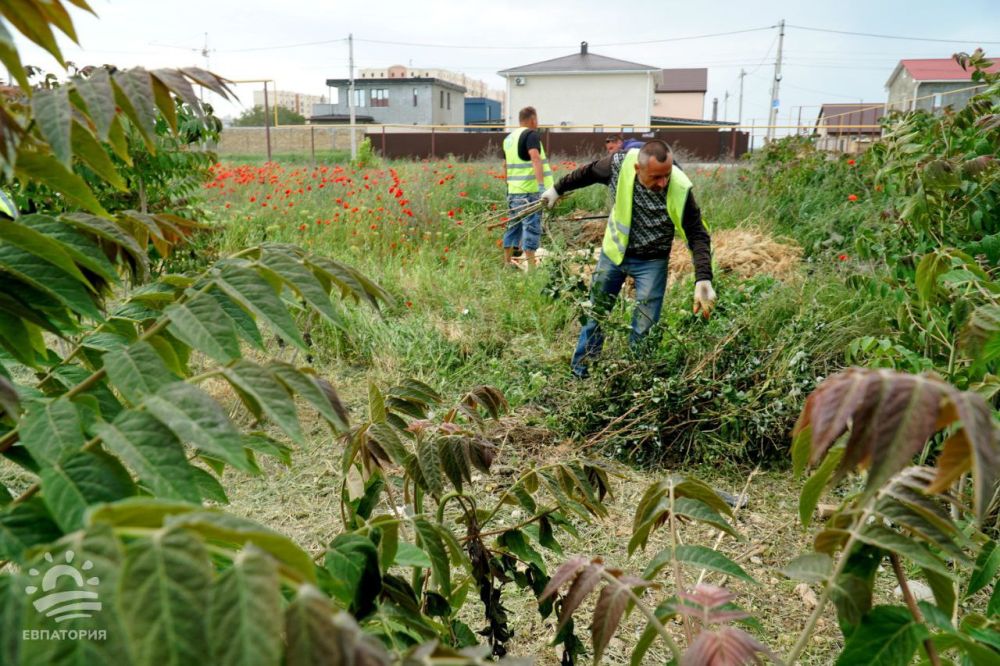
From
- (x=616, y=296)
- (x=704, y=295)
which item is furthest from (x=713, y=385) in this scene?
(x=616, y=296)

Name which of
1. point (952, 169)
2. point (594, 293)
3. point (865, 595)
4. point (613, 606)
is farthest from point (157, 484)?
point (594, 293)

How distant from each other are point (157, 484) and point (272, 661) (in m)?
0.28

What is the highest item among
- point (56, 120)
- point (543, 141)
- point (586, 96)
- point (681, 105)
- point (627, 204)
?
point (681, 105)

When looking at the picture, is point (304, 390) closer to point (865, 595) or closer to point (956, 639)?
point (865, 595)

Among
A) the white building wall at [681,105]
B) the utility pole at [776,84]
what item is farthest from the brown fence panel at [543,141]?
the white building wall at [681,105]

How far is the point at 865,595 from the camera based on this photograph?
1.00m

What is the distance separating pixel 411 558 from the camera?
1.35 metres

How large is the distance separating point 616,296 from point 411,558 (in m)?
4.12

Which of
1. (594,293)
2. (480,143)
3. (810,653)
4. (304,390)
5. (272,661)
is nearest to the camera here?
(272,661)

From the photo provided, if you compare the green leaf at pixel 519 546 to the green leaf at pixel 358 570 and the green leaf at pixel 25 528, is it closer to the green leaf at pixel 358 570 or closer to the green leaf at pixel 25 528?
the green leaf at pixel 358 570

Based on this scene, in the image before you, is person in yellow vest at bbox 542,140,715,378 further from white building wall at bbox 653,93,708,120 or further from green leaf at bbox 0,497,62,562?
white building wall at bbox 653,93,708,120

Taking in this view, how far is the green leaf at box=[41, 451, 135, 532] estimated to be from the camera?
74cm

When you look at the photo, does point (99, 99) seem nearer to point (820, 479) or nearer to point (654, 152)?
point (820, 479)

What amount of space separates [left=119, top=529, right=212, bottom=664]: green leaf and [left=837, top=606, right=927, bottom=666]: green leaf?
821 millimetres
